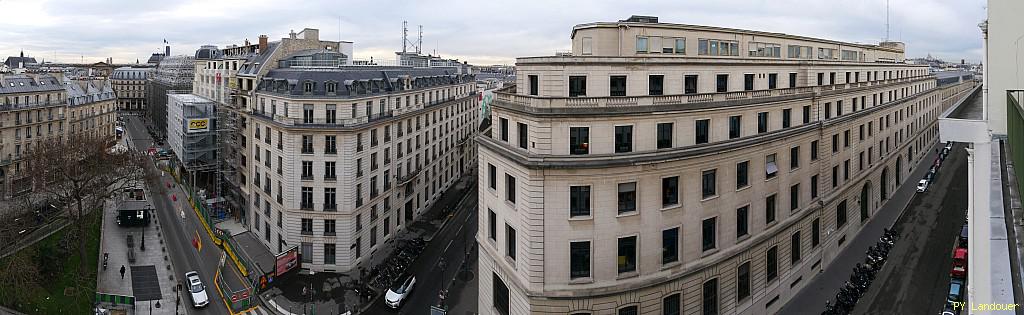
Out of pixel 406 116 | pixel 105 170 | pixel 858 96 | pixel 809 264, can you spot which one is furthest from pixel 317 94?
pixel 858 96

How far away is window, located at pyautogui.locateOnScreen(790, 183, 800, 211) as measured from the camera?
43.2 m

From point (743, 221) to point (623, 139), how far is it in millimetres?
12167

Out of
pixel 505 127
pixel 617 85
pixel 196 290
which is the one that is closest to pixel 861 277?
pixel 617 85

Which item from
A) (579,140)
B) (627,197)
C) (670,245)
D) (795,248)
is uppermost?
(579,140)

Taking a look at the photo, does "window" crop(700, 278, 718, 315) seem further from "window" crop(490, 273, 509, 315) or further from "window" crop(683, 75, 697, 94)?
"window" crop(490, 273, 509, 315)

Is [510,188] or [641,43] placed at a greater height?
[641,43]

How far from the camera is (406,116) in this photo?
61250mm

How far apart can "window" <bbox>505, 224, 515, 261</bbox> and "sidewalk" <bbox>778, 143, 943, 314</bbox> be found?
20.8m

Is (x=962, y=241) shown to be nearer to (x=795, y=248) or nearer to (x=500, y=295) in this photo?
(x=795, y=248)

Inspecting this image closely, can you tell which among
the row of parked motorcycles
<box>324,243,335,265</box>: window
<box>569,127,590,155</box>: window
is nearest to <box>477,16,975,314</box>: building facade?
<box>569,127,590,155</box>: window

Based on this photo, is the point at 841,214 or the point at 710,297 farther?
the point at 841,214

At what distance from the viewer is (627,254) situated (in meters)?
32.0

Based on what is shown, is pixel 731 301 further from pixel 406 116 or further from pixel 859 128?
pixel 406 116

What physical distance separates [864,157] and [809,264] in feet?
56.4
